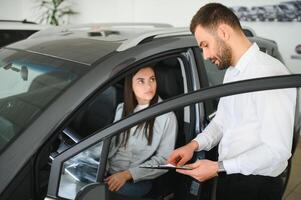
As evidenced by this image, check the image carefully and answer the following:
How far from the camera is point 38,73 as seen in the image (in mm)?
1700

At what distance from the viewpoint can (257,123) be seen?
138cm

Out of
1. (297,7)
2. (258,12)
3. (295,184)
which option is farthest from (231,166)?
(258,12)

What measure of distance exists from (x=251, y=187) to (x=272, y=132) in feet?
A: 1.51

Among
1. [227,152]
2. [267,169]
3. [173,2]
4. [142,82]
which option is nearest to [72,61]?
[142,82]

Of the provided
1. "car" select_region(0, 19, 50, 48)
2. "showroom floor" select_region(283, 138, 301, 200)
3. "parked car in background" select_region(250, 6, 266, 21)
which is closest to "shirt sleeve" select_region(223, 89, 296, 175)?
"showroom floor" select_region(283, 138, 301, 200)

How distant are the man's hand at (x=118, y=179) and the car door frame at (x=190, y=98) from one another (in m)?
0.53

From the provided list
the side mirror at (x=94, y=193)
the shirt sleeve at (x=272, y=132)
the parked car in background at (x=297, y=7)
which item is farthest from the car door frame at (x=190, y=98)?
the parked car in background at (x=297, y=7)

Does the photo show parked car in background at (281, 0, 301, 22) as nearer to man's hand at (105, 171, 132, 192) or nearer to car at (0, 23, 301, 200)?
car at (0, 23, 301, 200)

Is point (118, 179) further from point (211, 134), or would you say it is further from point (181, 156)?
point (211, 134)

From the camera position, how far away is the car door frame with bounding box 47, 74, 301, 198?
933 millimetres

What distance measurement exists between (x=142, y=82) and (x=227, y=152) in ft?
1.93

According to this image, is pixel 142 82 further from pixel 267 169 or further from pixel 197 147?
pixel 267 169

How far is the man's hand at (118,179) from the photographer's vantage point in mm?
1602

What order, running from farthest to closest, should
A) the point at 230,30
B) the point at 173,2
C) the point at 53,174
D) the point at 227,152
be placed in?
the point at 173,2, the point at 227,152, the point at 230,30, the point at 53,174
